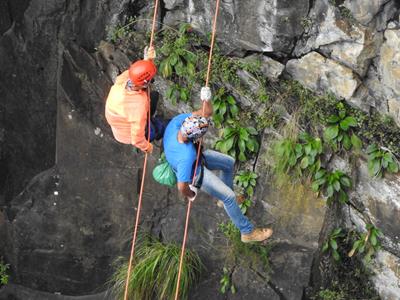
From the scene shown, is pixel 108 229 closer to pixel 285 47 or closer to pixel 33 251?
pixel 33 251

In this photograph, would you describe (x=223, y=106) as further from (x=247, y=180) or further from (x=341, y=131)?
(x=341, y=131)

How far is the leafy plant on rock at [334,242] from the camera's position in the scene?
9188 millimetres

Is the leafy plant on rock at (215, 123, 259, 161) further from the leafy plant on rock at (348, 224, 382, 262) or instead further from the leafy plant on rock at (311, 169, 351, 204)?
the leafy plant on rock at (348, 224, 382, 262)

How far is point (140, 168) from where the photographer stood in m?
9.78

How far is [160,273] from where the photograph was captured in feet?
31.2

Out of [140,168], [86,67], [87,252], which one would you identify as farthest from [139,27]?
[87,252]

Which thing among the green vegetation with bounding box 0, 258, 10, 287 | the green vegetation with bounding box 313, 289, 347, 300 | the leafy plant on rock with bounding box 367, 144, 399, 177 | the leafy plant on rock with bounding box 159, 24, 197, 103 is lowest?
the green vegetation with bounding box 0, 258, 10, 287

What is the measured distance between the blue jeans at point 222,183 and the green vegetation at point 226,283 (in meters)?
1.80

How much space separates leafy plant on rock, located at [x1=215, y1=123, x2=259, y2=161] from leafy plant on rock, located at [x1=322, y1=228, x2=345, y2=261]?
158cm

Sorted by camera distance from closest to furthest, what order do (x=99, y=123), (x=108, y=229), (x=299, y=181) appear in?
(x=299, y=181), (x=99, y=123), (x=108, y=229)

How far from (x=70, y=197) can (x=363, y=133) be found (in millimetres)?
4427

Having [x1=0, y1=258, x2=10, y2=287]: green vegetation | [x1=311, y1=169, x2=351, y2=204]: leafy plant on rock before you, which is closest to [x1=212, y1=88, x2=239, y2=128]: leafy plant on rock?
[x1=311, y1=169, x2=351, y2=204]: leafy plant on rock

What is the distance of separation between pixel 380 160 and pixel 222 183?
217 centimetres

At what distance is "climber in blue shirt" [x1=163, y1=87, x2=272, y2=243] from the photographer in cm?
689
